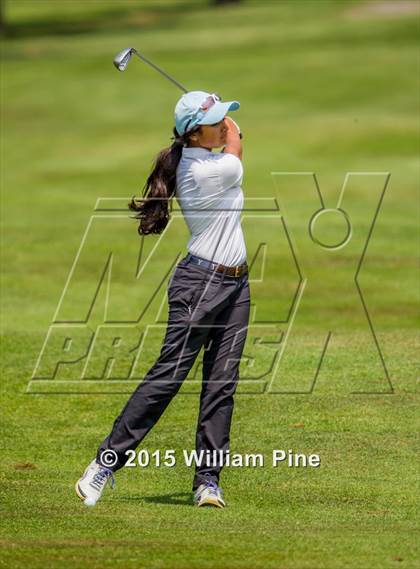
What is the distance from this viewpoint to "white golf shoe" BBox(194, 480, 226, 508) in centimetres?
892

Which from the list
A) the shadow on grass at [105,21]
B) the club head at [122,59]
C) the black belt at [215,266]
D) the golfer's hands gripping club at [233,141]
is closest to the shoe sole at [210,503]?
the black belt at [215,266]

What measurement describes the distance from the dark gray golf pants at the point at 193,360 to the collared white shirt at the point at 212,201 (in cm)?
15

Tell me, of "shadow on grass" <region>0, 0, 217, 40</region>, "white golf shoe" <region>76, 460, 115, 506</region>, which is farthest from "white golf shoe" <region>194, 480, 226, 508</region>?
"shadow on grass" <region>0, 0, 217, 40</region>

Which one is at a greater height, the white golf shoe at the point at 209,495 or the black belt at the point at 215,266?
the black belt at the point at 215,266

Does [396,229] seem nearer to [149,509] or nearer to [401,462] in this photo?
[401,462]

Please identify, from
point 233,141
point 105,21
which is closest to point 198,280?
point 233,141

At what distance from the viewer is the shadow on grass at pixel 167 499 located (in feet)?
29.9

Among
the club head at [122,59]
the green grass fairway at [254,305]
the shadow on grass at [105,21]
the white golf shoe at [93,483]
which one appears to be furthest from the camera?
the shadow on grass at [105,21]

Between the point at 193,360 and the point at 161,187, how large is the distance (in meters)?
1.14

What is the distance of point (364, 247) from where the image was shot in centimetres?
1920

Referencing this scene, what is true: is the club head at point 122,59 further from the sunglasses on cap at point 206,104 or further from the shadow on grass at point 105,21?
the shadow on grass at point 105,21

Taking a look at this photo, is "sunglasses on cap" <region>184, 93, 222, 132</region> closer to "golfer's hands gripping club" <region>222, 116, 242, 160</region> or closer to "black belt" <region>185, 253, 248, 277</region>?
"golfer's hands gripping club" <region>222, 116, 242, 160</region>

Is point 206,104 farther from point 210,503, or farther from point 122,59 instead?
point 210,503

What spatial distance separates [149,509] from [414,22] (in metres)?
36.9
